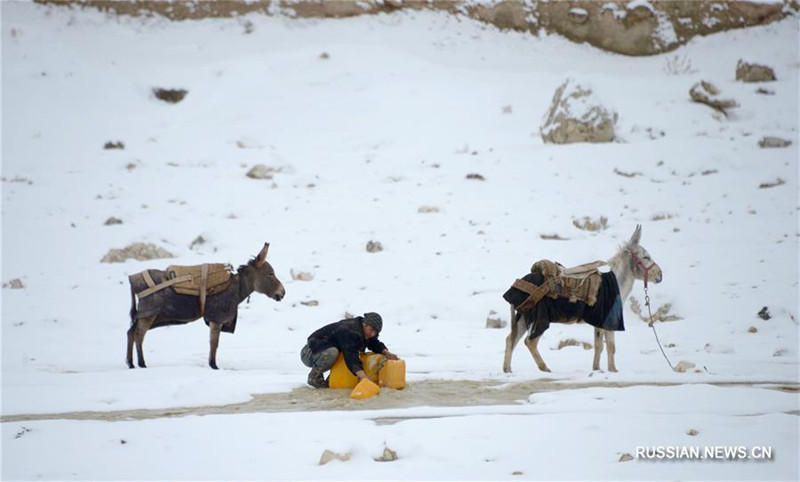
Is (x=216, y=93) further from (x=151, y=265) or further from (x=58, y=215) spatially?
(x=151, y=265)

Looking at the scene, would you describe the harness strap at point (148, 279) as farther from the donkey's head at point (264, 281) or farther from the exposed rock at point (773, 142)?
the exposed rock at point (773, 142)

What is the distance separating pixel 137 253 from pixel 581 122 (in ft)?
40.8

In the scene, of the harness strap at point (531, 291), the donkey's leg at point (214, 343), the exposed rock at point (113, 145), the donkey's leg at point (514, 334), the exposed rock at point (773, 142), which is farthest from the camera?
the exposed rock at point (113, 145)

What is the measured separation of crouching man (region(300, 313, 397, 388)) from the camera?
8867mm

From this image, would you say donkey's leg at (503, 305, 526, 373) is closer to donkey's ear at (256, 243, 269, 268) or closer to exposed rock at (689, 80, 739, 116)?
donkey's ear at (256, 243, 269, 268)

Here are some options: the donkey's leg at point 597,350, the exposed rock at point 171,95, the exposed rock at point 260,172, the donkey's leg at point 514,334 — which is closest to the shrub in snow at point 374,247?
the exposed rock at point 260,172

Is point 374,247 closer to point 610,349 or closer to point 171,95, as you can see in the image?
point 610,349

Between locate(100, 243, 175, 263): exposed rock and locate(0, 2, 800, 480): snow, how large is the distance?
27 centimetres

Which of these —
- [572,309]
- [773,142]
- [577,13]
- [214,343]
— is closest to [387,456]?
[572,309]

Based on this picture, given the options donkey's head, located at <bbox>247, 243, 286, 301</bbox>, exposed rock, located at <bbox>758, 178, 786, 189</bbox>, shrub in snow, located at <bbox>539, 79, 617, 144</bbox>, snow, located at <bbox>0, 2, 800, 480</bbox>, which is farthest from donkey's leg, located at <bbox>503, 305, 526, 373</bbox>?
shrub in snow, located at <bbox>539, 79, 617, 144</bbox>

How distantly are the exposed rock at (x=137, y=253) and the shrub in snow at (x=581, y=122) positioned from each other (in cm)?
1152

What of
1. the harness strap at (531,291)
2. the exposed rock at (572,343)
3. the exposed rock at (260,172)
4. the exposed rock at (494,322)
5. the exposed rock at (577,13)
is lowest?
the exposed rock at (494,322)

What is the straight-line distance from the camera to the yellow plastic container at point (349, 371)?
8961 millimetres

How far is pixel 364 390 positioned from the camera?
27.4 ft
